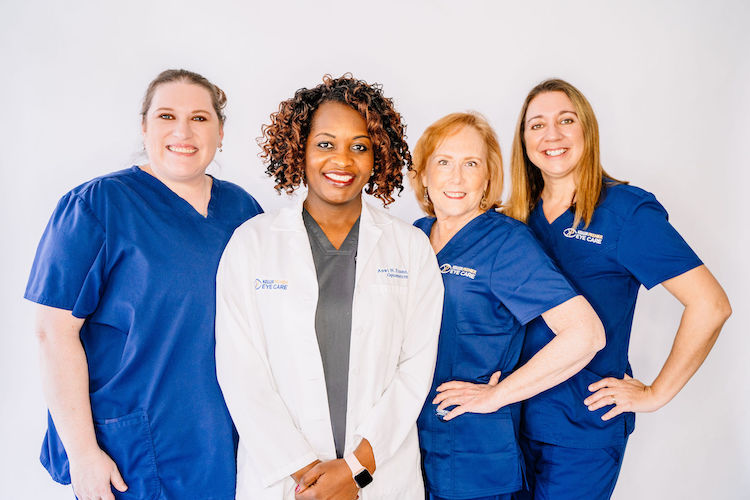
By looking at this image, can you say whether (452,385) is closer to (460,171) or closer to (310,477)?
(310,477)

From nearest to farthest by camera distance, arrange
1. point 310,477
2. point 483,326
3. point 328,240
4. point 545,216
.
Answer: point 310,477, point 328,240, point 483,326, point 545,216

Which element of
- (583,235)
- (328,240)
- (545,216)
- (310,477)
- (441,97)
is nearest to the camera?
(310,477)

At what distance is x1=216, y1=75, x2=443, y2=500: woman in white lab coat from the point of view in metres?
1.38

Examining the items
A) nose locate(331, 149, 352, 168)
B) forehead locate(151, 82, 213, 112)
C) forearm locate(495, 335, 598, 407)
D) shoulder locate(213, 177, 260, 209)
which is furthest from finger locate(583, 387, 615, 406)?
forehead locate(151, 82, 213, 112)

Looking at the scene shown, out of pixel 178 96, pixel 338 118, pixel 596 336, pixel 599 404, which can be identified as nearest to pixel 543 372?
pixel 596 336

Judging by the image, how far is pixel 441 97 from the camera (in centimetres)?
250

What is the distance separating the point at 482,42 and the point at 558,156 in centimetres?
96

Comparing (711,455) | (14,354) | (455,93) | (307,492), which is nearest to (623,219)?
(455,93)

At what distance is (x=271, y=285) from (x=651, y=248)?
1.23 metres

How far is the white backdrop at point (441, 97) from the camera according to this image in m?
2.26

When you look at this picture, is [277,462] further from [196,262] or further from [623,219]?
[623,219]

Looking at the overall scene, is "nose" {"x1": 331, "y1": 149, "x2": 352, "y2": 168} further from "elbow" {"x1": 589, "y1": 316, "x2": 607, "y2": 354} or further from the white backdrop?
the white backdrop

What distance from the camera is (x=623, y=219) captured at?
→ 1.70 metres

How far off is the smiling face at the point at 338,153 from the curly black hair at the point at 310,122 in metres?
0.03
